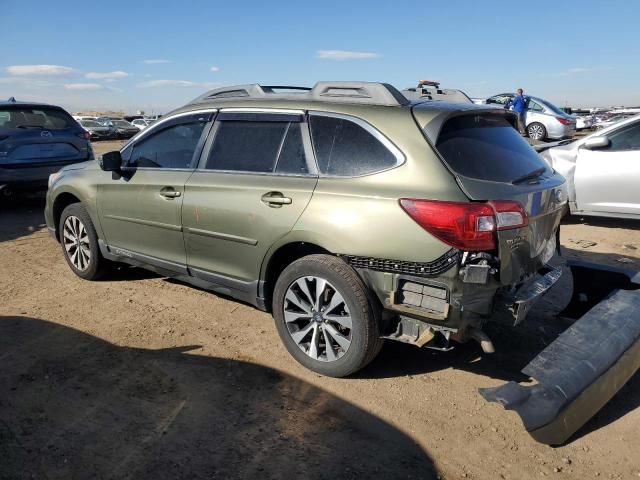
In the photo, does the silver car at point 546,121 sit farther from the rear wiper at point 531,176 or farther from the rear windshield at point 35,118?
the rear wiper at point 531,176

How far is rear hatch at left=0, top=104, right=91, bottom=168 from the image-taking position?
811 cm

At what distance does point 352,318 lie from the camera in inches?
128

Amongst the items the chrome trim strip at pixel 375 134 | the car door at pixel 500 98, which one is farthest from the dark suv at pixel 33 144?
the car door at pixel 500 98

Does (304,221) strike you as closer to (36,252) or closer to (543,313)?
(543,313)

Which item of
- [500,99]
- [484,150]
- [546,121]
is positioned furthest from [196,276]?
[500,99]

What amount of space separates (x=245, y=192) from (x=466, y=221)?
5.24 ft

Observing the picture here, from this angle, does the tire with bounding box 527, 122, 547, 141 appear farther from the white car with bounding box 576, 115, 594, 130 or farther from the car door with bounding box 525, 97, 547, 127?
the white car with bounding box 576, 115, 594, 130

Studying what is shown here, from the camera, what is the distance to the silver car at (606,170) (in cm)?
669

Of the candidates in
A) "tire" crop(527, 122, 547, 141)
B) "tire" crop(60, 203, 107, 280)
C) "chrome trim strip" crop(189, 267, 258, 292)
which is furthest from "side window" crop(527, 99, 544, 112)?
"chrome trim strip" crop(189, 267, 258, 292)

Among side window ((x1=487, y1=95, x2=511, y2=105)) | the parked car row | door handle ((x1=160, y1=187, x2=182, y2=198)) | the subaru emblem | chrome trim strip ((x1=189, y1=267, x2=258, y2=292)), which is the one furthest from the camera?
the parked car row

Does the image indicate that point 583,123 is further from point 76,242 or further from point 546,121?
point 76,242

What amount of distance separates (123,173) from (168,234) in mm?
Answer: 857

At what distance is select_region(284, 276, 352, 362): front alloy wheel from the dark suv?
6.49 meters

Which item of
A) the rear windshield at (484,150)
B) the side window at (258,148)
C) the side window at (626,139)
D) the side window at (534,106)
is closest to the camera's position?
the rear windshield at (484,150)
